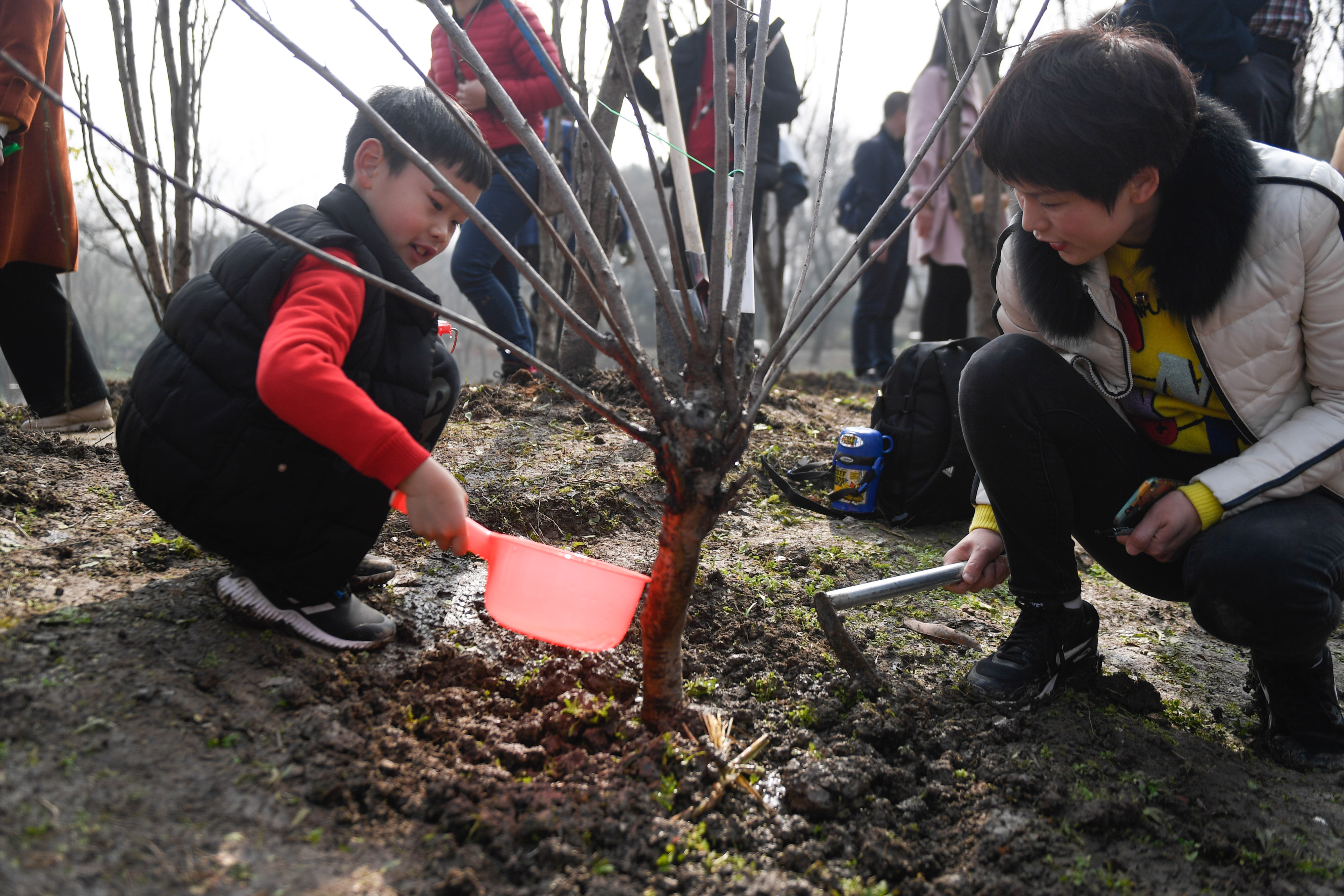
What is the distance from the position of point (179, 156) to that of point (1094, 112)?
11.2 ft

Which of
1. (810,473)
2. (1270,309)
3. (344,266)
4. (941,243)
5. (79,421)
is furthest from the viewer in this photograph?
(941,243)

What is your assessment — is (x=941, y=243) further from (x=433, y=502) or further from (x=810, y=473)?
(x=433, y=502)

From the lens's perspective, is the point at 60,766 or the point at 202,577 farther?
the point at 202,577

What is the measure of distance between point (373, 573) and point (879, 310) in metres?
4.20

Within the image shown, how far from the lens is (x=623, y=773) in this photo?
1310 millimetres

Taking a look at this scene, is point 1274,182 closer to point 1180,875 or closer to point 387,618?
point 1180,875

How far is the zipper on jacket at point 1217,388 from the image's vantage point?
1.55 metres

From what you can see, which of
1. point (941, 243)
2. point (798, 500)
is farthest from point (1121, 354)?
point (941, 243)

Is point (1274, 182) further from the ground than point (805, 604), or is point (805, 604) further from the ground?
point (1274, 182)

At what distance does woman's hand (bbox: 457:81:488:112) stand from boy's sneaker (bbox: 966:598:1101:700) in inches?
110

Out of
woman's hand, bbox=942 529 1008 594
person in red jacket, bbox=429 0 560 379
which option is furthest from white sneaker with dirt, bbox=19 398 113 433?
woman's hand, bbox=942 529 1008 594

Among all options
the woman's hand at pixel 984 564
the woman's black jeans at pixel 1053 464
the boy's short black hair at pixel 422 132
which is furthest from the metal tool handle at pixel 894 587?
the boy's short black hair at pixel 422 132

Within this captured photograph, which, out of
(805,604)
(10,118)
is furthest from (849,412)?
(10,118)

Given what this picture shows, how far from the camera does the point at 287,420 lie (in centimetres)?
127
